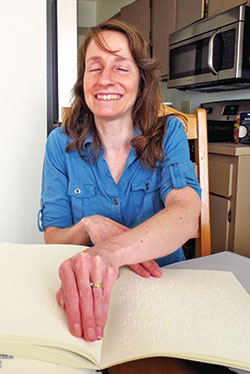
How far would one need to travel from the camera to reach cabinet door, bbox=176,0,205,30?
2.38 m

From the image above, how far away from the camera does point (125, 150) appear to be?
104cm

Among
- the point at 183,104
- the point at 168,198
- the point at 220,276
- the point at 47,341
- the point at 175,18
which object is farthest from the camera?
the point at 183,104

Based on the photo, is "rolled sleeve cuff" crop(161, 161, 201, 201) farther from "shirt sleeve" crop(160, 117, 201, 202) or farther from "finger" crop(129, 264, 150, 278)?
"finger" crop(129, 264, 150, 278)

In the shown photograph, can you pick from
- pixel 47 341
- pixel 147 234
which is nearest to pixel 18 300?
pixel 47 341

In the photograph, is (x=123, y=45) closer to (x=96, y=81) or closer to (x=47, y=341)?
(x=96, y=81)

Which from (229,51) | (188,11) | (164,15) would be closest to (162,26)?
(164,15)

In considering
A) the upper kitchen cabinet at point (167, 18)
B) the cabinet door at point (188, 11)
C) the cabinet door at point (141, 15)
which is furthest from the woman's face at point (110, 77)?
the cabinet door at point (141, 15)

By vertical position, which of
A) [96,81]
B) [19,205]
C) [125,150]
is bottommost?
[19,205]

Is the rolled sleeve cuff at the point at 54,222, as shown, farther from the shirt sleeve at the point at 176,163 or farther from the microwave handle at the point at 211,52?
the microwave handle at the point at 211,52

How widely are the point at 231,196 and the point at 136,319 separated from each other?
1.56m

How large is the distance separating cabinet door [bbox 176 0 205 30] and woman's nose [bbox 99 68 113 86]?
1722mm

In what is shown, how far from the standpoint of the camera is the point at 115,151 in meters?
1.04

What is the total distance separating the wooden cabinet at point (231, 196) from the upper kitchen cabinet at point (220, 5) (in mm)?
823

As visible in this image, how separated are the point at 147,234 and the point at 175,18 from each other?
2444mm
